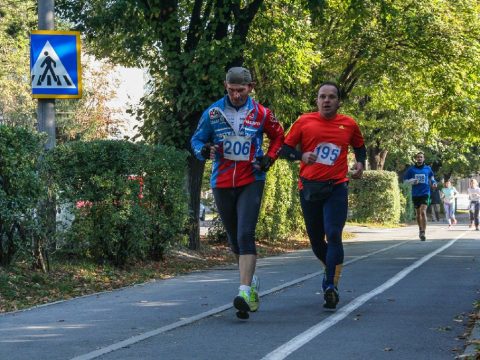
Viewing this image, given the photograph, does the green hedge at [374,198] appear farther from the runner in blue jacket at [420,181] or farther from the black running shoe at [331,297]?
the black running shoe at [331,297]

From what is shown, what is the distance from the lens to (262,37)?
19328 mm

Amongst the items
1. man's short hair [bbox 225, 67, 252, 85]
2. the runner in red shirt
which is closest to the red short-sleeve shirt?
the runner in red shirt

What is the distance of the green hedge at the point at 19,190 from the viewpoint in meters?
9.94

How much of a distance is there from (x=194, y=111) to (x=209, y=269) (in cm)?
283

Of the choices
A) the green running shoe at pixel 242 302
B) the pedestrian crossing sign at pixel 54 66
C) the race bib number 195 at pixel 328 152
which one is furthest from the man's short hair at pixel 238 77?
the pedestrian crossing sign at pixel 54 66

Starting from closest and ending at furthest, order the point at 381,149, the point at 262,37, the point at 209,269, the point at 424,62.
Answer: the point at 209,269 → the point at 262,37 → the point at 424,62 → the point at 381,149

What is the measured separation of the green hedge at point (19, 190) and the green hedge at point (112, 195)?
0.66 m

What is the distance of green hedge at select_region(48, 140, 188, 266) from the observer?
38.5 feet

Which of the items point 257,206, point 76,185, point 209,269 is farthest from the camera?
point 209,269

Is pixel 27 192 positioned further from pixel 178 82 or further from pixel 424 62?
pixel 424 62

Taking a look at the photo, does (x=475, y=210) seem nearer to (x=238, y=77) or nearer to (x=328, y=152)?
(x=328, y=152)

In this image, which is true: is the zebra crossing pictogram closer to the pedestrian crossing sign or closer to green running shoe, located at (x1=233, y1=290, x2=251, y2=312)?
the pedestrian crossing sign

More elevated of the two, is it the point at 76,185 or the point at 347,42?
the point at 347,42

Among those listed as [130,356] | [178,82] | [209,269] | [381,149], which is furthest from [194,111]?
[381,149]
